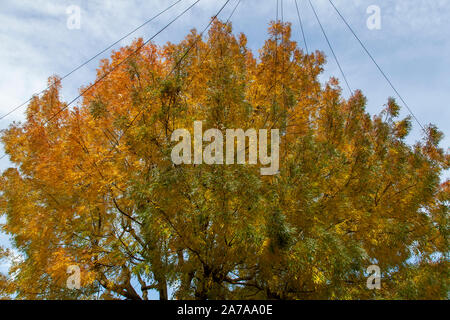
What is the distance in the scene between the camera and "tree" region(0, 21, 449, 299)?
4.84 m

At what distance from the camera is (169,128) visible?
5480mm

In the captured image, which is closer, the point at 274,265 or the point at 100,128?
the point at 274,265

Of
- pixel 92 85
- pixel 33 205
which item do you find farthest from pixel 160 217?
pixel 92 85

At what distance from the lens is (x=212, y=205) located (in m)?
4.65

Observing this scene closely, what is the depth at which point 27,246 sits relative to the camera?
6.61 metres

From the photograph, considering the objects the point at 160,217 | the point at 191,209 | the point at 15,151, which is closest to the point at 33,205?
the point at 15,151

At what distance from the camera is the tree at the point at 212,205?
4844mm

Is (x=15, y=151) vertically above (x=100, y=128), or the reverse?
(x=100, y=128)

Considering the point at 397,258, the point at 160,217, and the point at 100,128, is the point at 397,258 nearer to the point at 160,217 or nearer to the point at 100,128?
the point at 160,217

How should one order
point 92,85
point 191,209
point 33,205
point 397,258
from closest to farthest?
point 191,209, point 397,258, point 33,205, point 92,85
